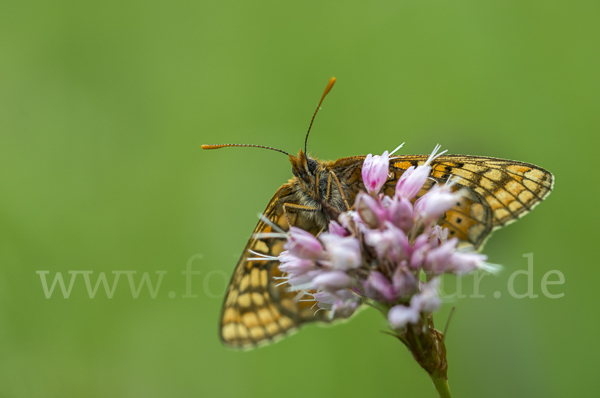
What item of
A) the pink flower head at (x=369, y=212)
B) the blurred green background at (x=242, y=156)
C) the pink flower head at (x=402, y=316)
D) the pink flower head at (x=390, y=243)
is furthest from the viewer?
the blurred green background at (x=242, y=156)

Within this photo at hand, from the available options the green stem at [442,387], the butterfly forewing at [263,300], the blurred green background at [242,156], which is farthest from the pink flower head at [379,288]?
the blurred green background at [242,156]

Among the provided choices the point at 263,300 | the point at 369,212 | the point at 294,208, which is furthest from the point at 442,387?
the point at 294,208

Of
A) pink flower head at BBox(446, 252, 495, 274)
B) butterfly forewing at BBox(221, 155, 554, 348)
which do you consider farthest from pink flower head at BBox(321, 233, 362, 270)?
butterfly forewing at BBox(221, 155, 554, 348)

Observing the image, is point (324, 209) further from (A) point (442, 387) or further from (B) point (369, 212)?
(A) point (442, 387)

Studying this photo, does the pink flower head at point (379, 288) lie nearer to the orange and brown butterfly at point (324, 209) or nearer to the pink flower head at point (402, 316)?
the pink flower head at point (402, 316)

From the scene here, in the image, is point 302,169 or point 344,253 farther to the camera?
point 302,169

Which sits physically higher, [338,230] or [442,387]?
[338,230]

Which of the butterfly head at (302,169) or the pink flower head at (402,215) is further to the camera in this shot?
the butterfly head at (302,169)

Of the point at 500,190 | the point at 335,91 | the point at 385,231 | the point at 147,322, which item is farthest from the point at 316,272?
the point at 335,91
